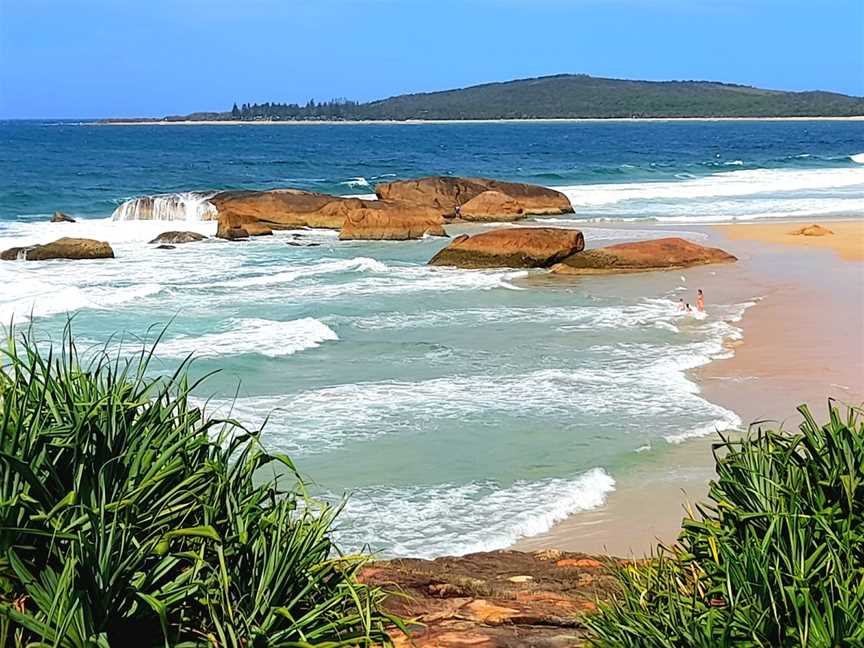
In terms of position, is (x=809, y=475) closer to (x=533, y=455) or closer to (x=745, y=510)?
(x=745, y=510)

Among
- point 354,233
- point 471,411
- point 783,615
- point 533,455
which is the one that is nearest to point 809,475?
point 783,615

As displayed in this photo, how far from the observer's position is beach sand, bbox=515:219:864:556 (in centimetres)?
833

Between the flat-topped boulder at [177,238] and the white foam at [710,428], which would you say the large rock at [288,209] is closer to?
the flat-topped boulder at [177,238]

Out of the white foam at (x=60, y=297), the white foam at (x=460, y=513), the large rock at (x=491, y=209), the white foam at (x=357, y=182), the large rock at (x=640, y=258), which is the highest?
the white foam at (x=357, y=182)

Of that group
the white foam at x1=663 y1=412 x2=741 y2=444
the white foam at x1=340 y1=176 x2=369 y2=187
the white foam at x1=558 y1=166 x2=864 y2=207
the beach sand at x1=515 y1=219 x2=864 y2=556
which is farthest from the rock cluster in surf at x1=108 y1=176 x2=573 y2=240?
the white foam at x1=663 y1=412 x2=741 y2=444

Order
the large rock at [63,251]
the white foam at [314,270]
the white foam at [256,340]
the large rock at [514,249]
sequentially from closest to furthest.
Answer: the white foam at [256,340], the white foam at [314,270], the large rock at [514,249], the large rock at [63,251]

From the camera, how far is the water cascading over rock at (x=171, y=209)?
121ft

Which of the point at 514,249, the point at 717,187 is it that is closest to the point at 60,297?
the point at 514,249

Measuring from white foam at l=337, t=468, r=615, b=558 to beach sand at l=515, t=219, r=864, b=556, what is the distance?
17cm

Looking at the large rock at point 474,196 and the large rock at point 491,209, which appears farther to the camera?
the large rock at point 474,196

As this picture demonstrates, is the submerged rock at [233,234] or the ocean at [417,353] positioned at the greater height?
the submerged rock at [233,234]

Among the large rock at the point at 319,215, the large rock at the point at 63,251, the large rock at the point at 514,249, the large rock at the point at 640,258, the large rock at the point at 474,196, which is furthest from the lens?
the large rock at the point at 474,196

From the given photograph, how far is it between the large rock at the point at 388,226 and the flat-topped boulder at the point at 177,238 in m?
4.12

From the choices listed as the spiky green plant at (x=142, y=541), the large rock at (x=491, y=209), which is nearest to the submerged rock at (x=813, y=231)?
the large rock at (x=491, y=209)
